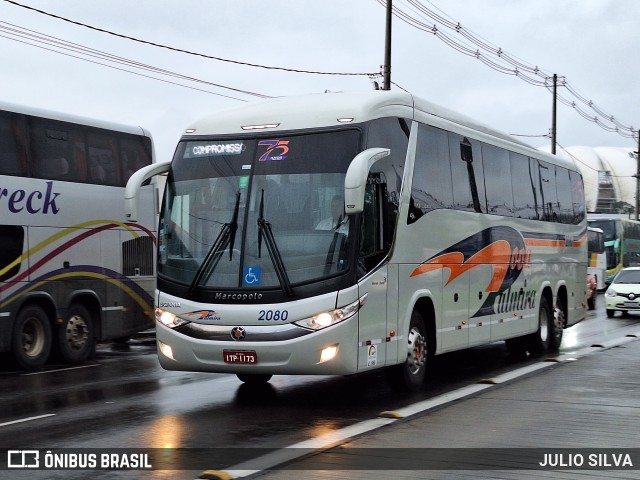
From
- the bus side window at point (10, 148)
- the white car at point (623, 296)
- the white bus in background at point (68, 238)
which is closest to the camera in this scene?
the bus side window at point (10, 148)

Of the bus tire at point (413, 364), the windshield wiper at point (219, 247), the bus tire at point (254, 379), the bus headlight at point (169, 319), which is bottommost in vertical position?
the bus tire at point (254, 379)

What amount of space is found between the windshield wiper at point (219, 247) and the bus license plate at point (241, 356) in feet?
2.70

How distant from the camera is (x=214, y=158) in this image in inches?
458

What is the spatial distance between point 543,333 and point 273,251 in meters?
8.73

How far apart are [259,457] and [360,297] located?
9.49ft

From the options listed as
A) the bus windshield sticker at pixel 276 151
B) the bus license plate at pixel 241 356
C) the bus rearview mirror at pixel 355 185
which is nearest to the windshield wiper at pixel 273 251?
the bus windshield sticker at pixel 276 151

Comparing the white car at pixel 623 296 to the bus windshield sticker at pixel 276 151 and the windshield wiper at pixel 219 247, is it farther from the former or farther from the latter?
the windshield wiper at pixel 219 247

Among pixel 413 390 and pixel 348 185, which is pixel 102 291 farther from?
pixel 348 185

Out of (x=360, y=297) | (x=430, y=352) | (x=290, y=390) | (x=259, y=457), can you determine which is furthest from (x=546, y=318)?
(x=259, y=457)

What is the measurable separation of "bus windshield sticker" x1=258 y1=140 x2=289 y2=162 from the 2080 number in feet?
5.70

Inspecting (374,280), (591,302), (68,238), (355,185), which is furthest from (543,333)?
(591,302)

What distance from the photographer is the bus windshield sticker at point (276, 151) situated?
444 inches

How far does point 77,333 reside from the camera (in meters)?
17.0

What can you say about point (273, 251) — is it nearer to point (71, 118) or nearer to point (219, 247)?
point (219, 247)
